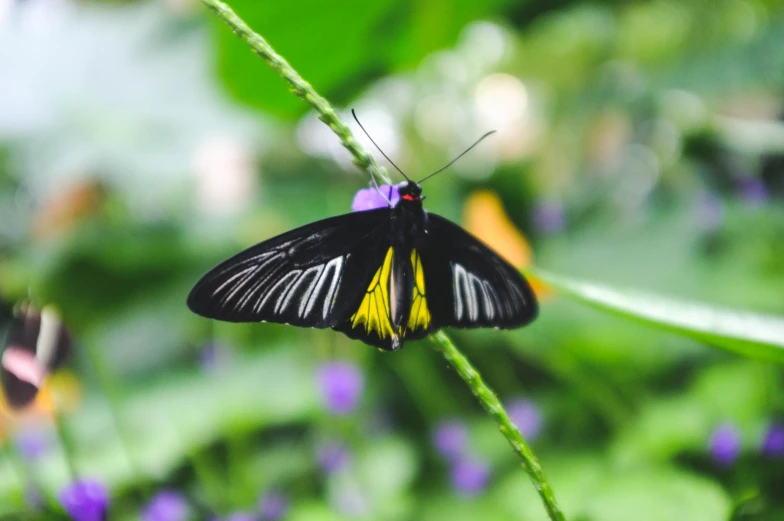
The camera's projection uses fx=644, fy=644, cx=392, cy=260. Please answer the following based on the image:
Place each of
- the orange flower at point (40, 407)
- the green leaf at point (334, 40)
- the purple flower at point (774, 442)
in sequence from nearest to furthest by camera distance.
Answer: the orange flower at point (40, 407), the purple flower at point (774, 442), the green leaf at point (334, 40)

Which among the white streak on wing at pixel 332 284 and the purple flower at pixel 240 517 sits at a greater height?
the white streak on wing at pixel 332 284

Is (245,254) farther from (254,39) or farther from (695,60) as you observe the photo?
(695,60)

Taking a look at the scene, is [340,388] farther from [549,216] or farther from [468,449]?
[549,216]

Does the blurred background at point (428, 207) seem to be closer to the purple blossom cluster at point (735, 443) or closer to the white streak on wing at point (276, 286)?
the purple blossom cluster at point (735, 443)

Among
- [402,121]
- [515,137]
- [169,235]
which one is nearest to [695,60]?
[402,121]

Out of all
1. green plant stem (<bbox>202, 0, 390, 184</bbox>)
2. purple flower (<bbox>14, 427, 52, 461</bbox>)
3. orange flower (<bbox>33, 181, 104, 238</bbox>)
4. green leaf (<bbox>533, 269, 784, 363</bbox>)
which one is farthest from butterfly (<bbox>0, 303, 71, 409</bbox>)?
orange flower (<bbox>33, 181, 104, 238</bbox>)

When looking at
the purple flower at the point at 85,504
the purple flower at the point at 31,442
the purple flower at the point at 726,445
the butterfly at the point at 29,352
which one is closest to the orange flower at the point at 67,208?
the purple flower at the point at 31,442

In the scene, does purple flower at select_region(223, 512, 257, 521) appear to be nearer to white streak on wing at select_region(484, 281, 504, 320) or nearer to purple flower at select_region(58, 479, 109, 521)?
purple flower at select_region(58, 479, 109, 521)
